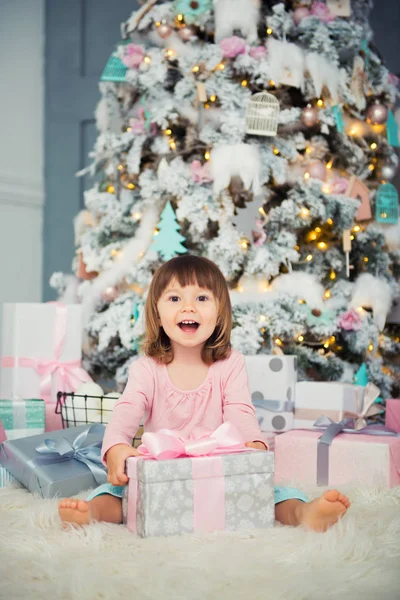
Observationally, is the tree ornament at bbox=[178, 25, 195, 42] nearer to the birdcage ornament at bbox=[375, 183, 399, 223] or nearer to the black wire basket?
the birdcage ornament at bbox=[375, 183, 399, 223]

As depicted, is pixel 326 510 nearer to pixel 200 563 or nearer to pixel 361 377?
pixel 200 563

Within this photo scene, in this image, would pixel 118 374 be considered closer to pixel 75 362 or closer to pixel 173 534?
pixel 75 362

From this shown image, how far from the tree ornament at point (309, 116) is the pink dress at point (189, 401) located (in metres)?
1.28

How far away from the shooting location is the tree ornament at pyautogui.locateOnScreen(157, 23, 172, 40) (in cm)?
258

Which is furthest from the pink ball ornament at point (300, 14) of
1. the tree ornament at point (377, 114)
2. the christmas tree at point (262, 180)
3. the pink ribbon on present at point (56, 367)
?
the pink ribbon on present at point (56, 367)

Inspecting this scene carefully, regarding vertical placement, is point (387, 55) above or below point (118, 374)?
above

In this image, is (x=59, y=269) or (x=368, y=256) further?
(x=59, y=269)

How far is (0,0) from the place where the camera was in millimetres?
3434

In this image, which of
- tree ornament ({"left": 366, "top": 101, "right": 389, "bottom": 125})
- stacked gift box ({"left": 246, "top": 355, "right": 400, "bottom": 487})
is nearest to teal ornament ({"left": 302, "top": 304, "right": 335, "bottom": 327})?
stacked gift box ({"left": 246, "top": 355, "right": 400, "bottom": 487})

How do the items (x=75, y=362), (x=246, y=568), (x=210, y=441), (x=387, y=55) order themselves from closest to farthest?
(x=246, y=568) → (x=210, y=441) → (x=75, y=362) → (x=387, y=55)

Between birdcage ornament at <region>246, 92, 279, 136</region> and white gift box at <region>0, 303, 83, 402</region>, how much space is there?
0.91 m

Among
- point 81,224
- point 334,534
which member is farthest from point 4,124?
Answer: point 334,534

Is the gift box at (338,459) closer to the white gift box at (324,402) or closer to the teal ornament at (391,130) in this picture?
the white gift box at (324,402)

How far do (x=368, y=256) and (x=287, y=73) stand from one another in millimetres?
737
